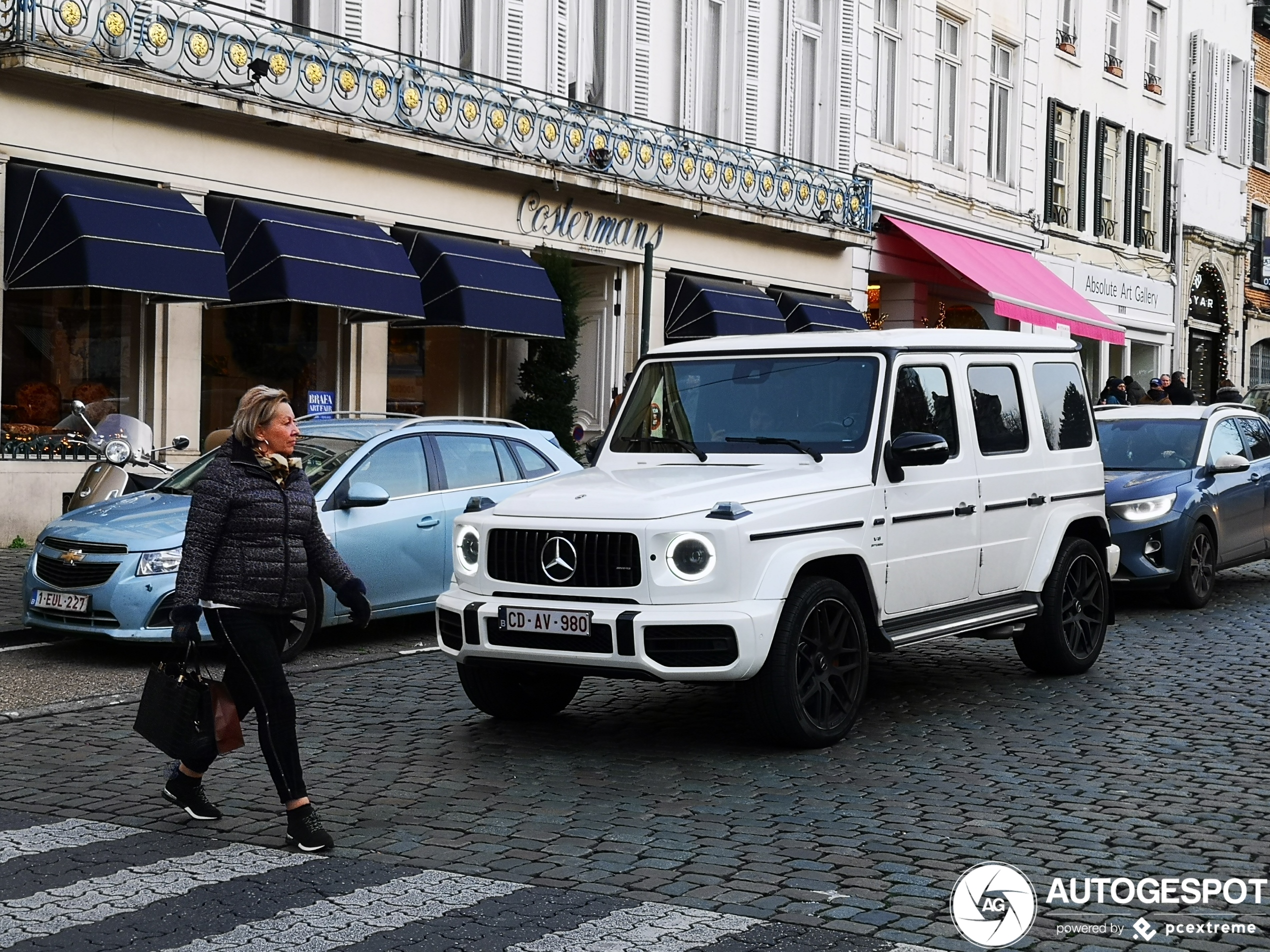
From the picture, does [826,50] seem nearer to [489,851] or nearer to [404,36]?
[404,36]

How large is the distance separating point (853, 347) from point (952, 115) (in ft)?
82.9

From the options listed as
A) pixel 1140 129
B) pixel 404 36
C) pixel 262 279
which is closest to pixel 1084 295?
pixel 1140 129

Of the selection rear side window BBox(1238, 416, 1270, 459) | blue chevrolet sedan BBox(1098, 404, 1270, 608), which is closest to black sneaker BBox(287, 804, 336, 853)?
blue chevrolet sedan BBox(1098, 404, 1270, 608)

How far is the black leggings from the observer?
611 cm

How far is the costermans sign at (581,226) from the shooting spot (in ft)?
75.6

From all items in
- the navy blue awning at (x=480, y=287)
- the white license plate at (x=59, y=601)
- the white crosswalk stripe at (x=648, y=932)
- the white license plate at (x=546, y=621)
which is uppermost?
the navy blue awning at (x=480, y=287)

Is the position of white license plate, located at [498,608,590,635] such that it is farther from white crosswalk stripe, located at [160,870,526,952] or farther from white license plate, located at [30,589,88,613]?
white license plate, located at [30,589,88,613]

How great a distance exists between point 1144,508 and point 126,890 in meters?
9.99

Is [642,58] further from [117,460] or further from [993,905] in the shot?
[993,905]

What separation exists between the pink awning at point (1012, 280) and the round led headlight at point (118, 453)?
1850 centimetres

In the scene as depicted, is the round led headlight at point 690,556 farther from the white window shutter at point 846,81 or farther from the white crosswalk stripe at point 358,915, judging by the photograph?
the white window shutter at point 846,81

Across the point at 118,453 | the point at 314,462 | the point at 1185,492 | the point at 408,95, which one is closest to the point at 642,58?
the point at 408,95

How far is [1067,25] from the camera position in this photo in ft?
118

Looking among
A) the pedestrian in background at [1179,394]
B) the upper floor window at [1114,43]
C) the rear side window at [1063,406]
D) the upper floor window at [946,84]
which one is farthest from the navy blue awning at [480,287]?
the upper floor window at [1114,43]
